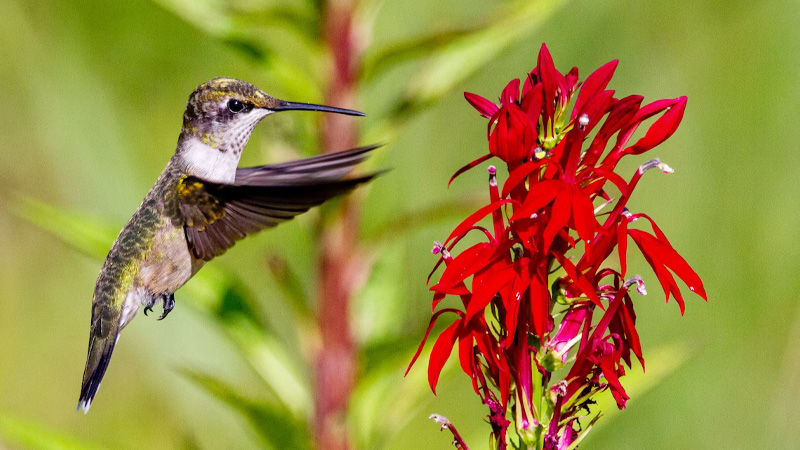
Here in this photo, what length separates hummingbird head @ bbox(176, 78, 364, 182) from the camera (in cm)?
165

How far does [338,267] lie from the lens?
6.42 feet

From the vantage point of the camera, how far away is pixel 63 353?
2975 mm

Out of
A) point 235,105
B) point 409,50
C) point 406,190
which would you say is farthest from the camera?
point 406,190

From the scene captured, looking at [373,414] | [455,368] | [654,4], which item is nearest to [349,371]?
[373,414]

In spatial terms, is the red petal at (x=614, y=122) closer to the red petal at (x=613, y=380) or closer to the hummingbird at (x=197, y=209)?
the red petal at (x=613, y=380)

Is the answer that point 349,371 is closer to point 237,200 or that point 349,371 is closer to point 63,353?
point 237,200

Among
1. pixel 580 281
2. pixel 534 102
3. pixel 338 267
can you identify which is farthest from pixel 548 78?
pixel 338 267

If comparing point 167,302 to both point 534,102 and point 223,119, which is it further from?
point 534,102

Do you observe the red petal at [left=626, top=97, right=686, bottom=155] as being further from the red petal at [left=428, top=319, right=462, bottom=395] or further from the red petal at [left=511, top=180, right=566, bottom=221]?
the red petal at [left=428, top=319, right=462, bottom=395]

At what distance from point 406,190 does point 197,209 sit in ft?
2.48

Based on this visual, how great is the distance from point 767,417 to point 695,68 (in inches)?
47.1

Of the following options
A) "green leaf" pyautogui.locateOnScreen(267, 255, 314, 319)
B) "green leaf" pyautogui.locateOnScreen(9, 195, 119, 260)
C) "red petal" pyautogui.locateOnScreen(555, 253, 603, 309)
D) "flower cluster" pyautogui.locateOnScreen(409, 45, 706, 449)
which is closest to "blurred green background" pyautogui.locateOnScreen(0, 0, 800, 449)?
"green leaf" pyautogui.locateOnScreen(267, 255, 314, 319)

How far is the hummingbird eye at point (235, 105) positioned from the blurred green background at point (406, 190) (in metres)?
0.39

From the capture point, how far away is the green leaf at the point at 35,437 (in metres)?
1.72
